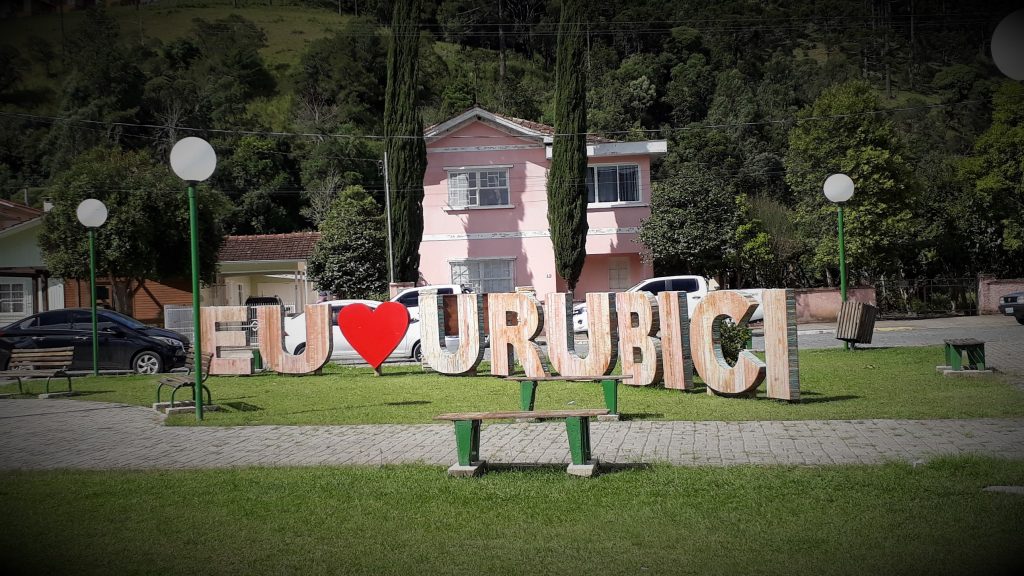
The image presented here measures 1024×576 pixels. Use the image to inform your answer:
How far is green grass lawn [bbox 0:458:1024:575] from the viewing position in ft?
18.0

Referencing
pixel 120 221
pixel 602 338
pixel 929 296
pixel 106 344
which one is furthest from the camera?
pixel 929 296

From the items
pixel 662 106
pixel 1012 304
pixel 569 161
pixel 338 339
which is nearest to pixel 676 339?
pixel 338 339

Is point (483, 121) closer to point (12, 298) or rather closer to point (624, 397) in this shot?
point (12, 298)

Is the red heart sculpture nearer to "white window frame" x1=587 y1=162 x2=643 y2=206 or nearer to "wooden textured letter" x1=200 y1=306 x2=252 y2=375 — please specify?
"wooden textured letter" x1=200 y1=306 x2=252 y2=375

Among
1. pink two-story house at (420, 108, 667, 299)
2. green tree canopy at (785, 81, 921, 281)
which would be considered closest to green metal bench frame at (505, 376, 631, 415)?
pink two-story house at (420, 108, 667, 299)

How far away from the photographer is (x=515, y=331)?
17.8 metres

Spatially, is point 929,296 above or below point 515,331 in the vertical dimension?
above

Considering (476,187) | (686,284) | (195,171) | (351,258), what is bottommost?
(686,284)

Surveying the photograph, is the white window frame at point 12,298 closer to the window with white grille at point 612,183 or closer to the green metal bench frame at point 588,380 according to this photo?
the window with white grille at point 612,183

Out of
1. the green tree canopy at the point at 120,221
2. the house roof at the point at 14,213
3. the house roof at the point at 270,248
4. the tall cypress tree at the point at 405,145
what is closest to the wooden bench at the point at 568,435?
the green tree canopy at the point at 120,221

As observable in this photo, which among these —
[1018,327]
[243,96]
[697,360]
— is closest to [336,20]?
[243,96]

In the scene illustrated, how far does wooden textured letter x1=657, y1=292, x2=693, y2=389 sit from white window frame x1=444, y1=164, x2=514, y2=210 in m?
24.1

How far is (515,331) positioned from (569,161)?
19.6m

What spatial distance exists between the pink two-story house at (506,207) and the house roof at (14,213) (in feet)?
63.8
